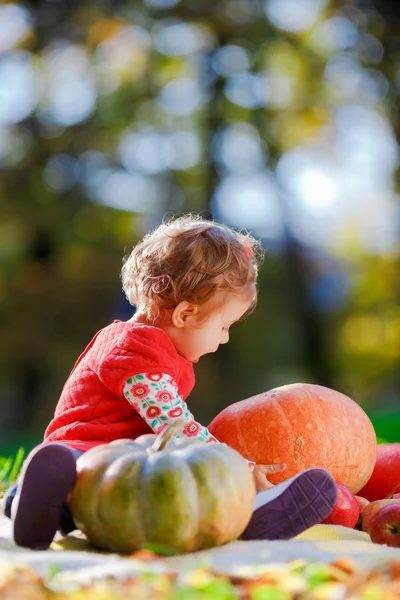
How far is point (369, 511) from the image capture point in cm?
334

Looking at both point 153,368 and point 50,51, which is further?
point 50,51

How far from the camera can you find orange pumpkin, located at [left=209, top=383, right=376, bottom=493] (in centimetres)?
372

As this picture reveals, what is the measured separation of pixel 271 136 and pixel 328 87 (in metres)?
1.56

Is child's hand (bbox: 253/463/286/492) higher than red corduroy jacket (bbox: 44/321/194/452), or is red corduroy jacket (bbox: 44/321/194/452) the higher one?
red corduroy jacket (bbox: 44/321/194/452)

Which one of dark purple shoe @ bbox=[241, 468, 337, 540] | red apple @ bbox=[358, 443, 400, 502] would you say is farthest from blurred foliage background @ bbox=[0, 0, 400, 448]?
dark purple shoe @ bbox=[241, 468, 337, 540]

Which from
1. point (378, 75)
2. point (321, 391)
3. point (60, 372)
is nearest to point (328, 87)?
point (378, 75)

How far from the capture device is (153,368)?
3088mm

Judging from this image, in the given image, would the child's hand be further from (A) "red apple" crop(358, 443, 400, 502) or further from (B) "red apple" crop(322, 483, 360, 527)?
(A) "red apple" crop(358, 443, 400, 502)

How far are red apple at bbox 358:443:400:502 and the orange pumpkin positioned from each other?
0.73ft

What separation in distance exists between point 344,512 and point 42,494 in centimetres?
139

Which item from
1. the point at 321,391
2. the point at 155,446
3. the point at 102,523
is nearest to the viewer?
the point at 102,523

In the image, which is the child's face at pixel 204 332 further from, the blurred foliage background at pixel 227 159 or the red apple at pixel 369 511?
the blurred foliage background at pixel 227 159

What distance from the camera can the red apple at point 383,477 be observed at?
4.06 metres

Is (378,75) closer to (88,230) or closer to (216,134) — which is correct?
(216,134)
